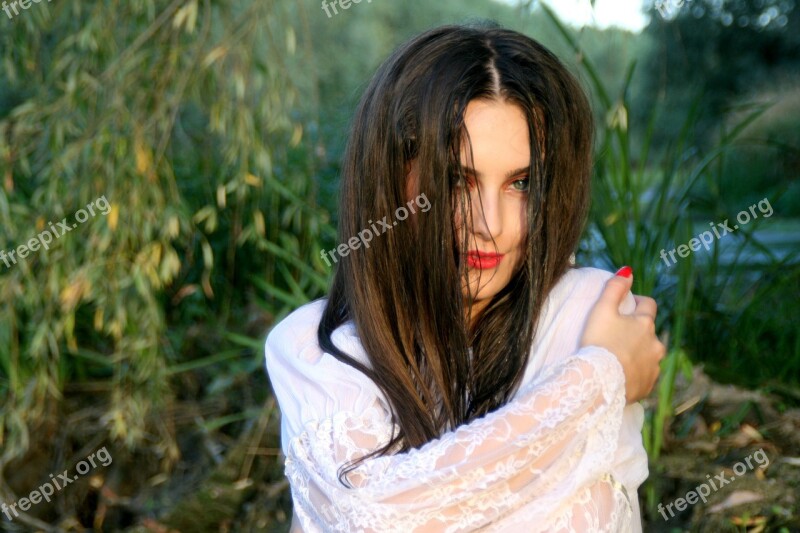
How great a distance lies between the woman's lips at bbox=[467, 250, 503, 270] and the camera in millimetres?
1593

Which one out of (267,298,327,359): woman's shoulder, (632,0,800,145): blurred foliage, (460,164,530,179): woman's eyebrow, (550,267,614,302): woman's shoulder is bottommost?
(632,0,800,145): blurred foliage

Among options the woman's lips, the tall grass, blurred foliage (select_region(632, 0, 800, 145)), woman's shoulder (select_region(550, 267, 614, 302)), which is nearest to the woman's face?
the woman's lips

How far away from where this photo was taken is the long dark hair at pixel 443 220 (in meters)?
1.57

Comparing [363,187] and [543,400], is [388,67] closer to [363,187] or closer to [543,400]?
[363,187]

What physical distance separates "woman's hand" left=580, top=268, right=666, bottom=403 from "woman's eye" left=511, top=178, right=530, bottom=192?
8.5 inches

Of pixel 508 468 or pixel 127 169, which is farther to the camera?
pixel 127 169

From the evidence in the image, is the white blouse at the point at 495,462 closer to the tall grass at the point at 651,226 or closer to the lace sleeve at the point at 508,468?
the lace sleeve at the point at 508,468

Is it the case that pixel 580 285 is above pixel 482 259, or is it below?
below

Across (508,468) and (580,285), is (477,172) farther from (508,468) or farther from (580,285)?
(508,468)

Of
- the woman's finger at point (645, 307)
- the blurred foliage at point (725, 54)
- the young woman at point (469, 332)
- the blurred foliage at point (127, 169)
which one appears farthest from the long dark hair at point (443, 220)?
the blurred foliage at point (725, 54)

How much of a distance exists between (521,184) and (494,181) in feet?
0.26

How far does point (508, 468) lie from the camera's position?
1470 millimetres

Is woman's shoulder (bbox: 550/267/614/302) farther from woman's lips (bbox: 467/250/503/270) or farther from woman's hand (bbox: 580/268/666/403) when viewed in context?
woman's lips (bbox: 467/250/503/270)

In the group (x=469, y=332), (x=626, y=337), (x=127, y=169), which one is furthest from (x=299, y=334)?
(x=127, y=169)
